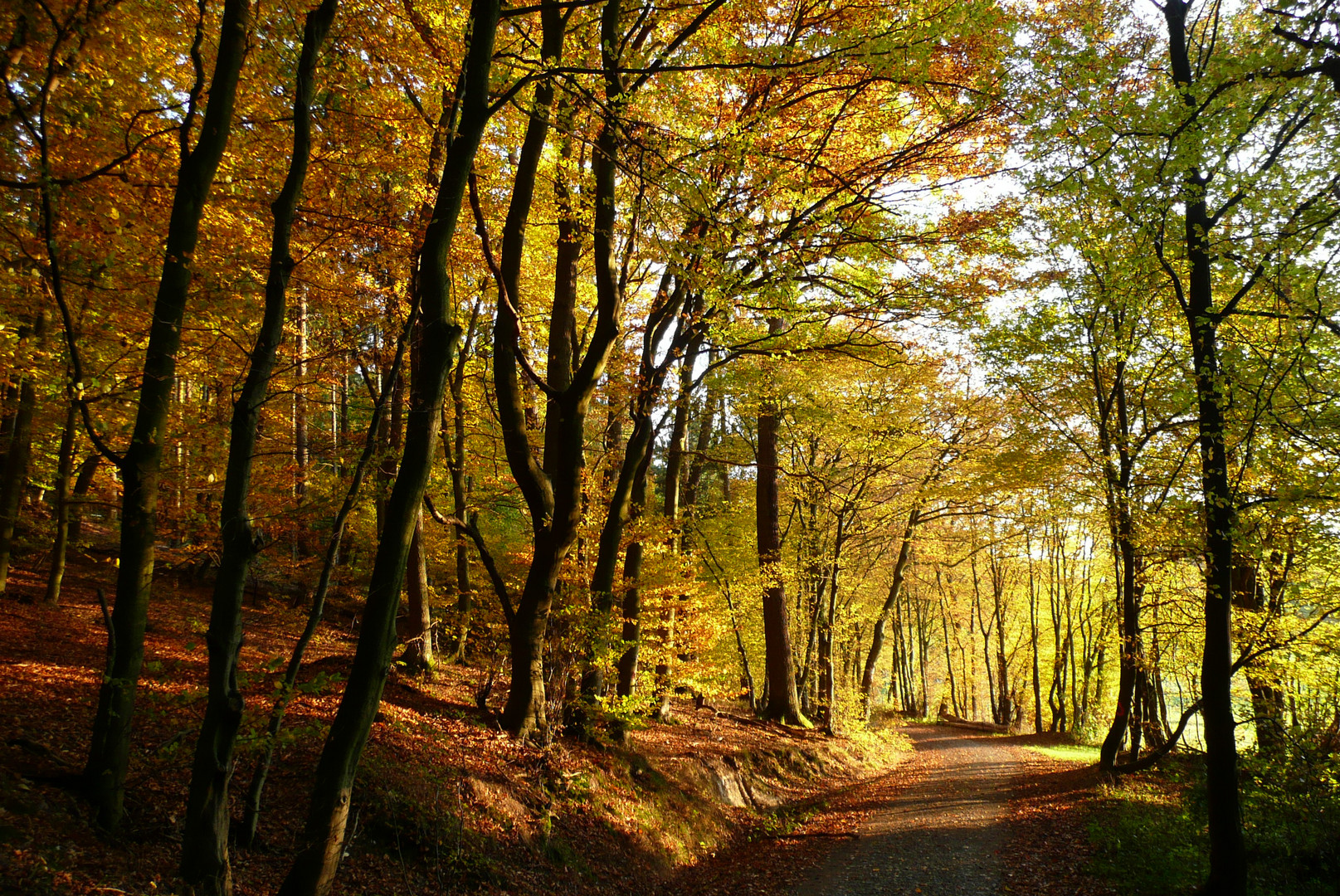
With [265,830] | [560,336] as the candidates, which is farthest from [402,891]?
[560,336]

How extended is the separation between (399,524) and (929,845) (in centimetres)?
864

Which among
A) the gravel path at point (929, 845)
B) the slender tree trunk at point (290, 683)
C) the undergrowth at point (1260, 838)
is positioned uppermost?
the slender tree trunk at point (290, 683)

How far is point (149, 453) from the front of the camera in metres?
4.39

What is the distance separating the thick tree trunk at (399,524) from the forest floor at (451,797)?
1.01 m

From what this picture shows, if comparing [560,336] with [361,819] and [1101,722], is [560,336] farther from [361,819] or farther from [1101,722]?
[1101,722]

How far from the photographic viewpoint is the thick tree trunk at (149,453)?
4.35 m

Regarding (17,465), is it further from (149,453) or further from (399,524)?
(399,524)

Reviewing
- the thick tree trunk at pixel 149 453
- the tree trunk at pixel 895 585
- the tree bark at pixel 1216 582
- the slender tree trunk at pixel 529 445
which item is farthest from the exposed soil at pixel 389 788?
the tree trunk at pixel 895 585

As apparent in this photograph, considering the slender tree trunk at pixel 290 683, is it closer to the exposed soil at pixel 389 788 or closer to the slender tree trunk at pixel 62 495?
the exposed soil at pixel 389 788

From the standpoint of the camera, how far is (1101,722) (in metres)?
27.0

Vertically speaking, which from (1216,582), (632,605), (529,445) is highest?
(529,445)

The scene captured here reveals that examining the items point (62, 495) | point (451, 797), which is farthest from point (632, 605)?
point (62, 495)

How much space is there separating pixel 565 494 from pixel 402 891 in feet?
13.2

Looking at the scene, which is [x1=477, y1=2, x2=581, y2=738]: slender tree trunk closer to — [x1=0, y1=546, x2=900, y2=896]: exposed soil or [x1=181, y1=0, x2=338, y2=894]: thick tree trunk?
[x1=0, y1=546, x2=900, y2=896]: exposed soil
